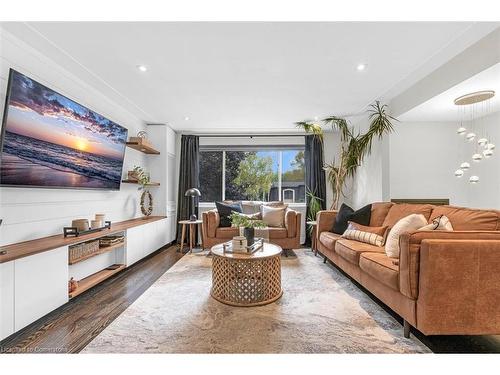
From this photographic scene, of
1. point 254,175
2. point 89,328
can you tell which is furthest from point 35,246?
point 254,175

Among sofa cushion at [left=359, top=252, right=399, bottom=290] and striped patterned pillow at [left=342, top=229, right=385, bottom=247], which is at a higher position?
striped patterned pillow at [left=342, top=229, right=385, bottom=247]

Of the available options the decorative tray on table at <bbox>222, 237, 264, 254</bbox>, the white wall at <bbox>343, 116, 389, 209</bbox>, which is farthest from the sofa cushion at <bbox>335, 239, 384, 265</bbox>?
the white wall at <bbox>343, 116, 389, 209</bbox>

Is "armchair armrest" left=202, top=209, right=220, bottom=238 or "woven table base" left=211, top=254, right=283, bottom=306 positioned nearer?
"woven table base" left=211, top=254, right=283, bottom=306

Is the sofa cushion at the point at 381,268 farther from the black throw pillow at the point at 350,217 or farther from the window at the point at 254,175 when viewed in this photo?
the window at the point at 254,175

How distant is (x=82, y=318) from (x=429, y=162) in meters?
4.86

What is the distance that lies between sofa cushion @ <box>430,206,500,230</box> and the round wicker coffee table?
5.32 feet

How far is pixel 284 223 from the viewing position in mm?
Result: 4684

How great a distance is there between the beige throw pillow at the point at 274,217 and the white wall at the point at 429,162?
180 centimetres

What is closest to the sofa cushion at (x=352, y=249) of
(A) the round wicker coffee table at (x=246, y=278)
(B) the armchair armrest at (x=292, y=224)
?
(A) the round wicker coffee table at (x=246, y=278)

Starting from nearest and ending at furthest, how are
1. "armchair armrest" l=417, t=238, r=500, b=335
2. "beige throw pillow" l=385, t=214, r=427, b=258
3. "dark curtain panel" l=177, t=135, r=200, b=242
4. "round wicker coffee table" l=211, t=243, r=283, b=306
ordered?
"armchair armrest" l=417, t=238, r=500, b=335
"beige throw pillow" l=385, t=214, r=427, b=258
"round wicker coffee table" l=211, t=243, r=283, b=306
"dark curtain panel" l=177, t=135, r=200, b=242

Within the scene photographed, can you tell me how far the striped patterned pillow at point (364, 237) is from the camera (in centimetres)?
299

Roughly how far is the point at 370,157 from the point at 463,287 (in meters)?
3.24

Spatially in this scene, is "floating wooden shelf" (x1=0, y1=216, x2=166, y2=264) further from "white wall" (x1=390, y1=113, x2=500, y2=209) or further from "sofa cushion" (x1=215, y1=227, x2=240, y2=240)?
"white wall" (x1=390, y1=113, x2=500, y2=209)

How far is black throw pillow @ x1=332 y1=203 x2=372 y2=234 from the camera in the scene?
357 cm
